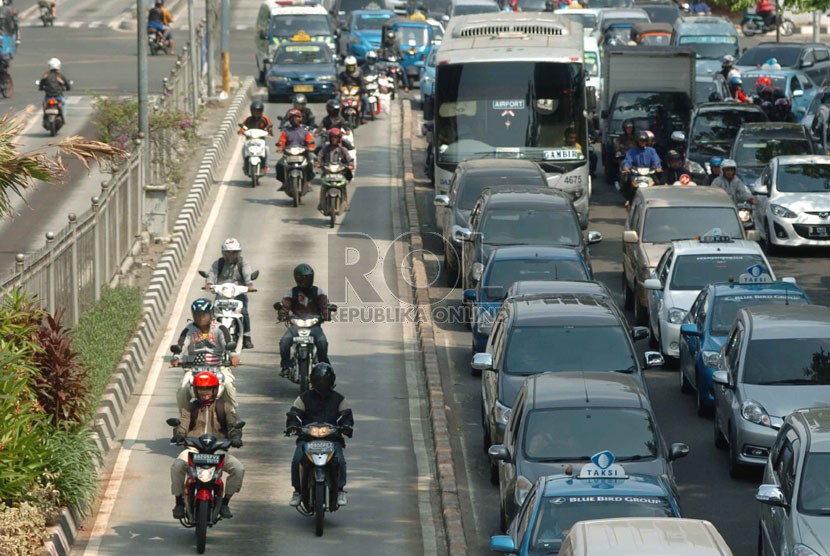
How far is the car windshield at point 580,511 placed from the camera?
12.3m

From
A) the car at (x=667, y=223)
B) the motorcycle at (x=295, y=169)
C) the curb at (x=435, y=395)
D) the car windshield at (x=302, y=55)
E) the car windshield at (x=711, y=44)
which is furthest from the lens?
the car windshield at (x=711, y=44)

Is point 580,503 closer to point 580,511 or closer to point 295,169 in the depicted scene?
point 580,511

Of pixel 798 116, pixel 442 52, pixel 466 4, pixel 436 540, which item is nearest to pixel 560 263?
pixel 436 540

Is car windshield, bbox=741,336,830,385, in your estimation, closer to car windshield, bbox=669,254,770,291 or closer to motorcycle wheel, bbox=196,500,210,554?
car windshield, bbox=669,254,770,291

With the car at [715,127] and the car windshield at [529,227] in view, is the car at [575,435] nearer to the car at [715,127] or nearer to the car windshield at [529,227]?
the car windshield at [529,227]

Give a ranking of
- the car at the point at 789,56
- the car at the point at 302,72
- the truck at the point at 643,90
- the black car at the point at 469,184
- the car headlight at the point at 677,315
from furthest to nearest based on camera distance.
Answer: the car at the point at 789,56, the car at the point at 302,72, the truck at the point at 643,90, the black car at the point at 469,184, the car headlight at the point at 677,315

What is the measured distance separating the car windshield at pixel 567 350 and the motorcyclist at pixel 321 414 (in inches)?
110

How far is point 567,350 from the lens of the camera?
57.7ft

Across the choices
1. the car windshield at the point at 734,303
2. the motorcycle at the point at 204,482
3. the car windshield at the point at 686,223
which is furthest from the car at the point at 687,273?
the motorcycle at the point at 204,482

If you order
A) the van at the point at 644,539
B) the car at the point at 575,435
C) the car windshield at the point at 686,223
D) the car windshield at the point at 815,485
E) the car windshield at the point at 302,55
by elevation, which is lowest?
the car windshield at the point at 302,55

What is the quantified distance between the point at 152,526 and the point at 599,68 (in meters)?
31.9

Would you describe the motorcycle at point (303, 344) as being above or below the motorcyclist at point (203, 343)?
below

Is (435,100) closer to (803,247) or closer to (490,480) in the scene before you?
(803,247)

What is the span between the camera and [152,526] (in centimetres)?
1548
